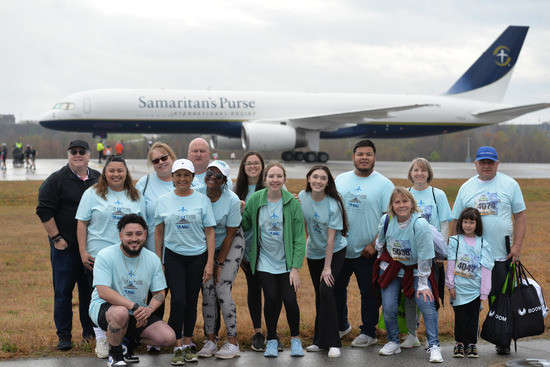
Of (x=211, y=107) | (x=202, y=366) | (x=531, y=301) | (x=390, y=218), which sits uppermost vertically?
(x=211, y=107)

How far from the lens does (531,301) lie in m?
4.82

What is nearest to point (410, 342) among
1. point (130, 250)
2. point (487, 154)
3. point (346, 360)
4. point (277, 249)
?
point (346, 360)

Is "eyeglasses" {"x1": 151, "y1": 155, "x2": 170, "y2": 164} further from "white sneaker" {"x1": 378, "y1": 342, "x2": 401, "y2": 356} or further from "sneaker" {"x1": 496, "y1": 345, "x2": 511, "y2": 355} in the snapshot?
"sneaker" {"x1": 496, "y1": 345, "x2": 511, "y2": 355}

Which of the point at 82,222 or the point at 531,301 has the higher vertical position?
the point at 82,222

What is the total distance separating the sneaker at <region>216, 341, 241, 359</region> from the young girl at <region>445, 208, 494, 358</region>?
1882 mm

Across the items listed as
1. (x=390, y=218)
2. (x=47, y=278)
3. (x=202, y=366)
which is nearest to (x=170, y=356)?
(x=202, y=366)

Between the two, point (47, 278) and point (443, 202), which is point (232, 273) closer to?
point (443, 202)

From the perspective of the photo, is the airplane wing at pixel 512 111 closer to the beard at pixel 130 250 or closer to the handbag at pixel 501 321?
the handbag at pixel 501 321

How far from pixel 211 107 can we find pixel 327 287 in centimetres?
2206

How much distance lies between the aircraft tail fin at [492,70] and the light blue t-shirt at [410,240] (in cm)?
2883

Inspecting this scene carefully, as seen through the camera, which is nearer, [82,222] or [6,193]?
[82,222]

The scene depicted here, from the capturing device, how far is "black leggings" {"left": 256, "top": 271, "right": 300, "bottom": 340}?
479 cm

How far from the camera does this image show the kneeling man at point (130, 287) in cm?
436

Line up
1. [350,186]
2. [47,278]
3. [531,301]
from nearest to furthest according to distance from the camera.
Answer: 1. [531,301]
2. [350,186]
3. [47,278]
